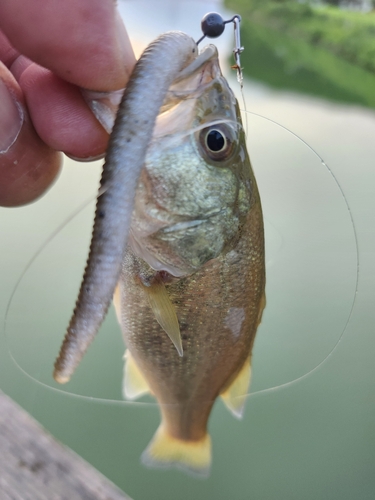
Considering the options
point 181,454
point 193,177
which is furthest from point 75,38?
point 181,454

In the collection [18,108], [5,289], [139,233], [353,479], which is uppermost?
[18,108]

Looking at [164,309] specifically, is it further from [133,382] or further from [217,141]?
[133,382]

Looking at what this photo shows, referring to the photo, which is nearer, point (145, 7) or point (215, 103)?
point (215, 103)

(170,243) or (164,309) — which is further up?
(170,243)

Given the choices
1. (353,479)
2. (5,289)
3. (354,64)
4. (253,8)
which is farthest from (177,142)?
(253,8)

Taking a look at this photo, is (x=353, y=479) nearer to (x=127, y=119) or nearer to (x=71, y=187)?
(x=127, y=119)

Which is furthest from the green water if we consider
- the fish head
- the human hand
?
the fish head
